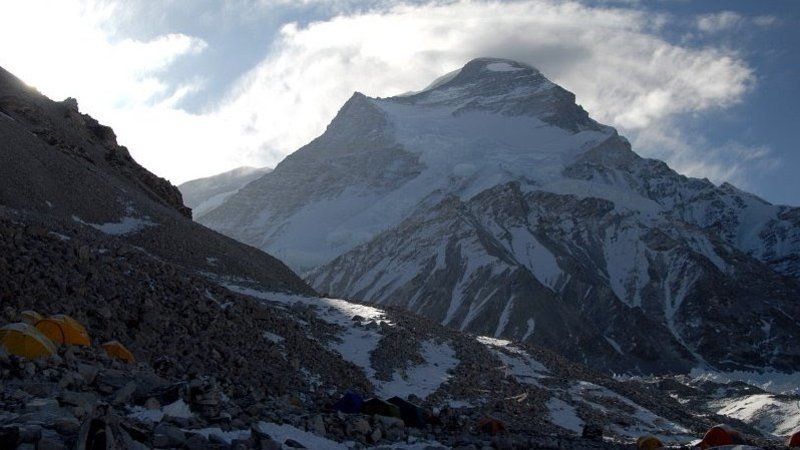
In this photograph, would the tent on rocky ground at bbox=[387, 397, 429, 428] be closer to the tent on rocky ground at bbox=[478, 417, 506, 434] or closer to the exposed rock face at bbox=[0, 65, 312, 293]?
the tent on rocky ground at bbox=[478, 417, 506, 434]

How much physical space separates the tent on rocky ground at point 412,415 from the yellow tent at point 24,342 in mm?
11632

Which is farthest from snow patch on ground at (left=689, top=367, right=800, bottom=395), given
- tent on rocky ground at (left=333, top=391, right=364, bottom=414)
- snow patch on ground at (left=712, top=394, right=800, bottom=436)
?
tent on rocky ground at (left=333, top=391, right=364, bottom=414)

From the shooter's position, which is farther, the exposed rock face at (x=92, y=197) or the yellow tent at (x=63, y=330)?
the exposed rock face at (x=92, y=197)

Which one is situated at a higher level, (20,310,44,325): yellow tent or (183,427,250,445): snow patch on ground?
(20,310,44,325): yellow tent

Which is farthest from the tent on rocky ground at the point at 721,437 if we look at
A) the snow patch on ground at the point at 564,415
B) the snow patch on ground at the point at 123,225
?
the snow patch on ground at the point at 123,225

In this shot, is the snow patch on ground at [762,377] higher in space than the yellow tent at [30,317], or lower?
higher

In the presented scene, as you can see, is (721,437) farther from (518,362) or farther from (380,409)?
(518,362)

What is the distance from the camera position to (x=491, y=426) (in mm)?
30047

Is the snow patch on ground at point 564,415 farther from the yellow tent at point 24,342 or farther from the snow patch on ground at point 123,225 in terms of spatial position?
the snow patch on ground at point 123,225

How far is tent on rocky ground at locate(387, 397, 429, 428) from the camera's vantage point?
93.1ft

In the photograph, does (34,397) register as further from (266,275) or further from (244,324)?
(266,275)

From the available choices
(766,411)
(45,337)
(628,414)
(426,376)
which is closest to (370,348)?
(426,376)

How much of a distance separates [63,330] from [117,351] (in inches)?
64.5

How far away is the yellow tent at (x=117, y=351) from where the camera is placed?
82.8 ft
